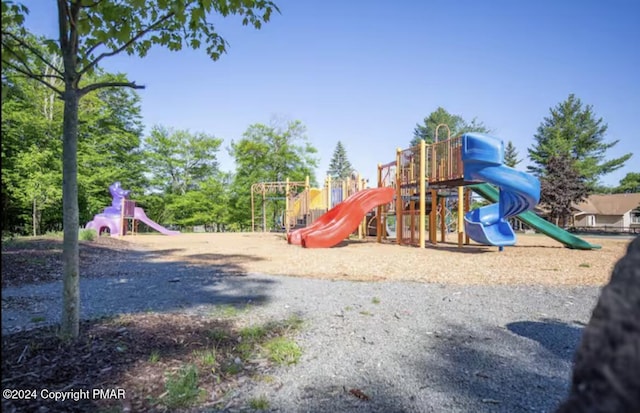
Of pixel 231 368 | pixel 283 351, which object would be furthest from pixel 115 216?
pixel 231 368

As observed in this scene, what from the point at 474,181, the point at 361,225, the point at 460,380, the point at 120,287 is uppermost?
the point at 474,181

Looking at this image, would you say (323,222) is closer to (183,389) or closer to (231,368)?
(231,368)

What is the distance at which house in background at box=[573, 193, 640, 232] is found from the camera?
1799 inches

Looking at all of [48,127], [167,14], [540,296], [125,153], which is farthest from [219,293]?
[125,153]

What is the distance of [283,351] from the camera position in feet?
9.99

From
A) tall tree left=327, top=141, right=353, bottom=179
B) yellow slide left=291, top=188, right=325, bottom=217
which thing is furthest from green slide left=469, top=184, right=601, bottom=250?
tall tree left=327, top=141, right=353, bottom=179

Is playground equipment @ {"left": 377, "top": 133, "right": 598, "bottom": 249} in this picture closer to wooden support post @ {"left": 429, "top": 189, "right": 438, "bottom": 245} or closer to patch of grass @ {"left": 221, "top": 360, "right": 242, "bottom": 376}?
wooden support post @ {"left": 429, "top": 189, "right": 438, "bottom": 245}

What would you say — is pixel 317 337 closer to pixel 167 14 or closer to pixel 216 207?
pixel 167 14

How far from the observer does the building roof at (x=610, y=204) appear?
45812 mm

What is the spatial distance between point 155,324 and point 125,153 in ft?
102

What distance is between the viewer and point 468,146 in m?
11.6

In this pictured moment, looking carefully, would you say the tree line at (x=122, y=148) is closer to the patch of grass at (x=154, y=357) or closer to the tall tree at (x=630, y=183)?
the patch of grass at (x=154, y=357)

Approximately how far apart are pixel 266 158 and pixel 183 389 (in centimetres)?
3365

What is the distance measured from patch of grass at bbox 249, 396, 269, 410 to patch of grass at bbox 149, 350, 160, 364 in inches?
33.0
